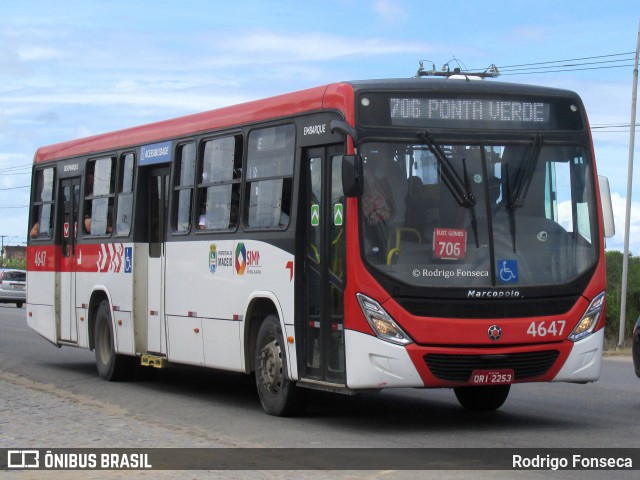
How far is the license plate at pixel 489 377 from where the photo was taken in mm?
11672

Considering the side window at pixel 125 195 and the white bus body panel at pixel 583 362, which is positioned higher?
the side window at pixel 125 195

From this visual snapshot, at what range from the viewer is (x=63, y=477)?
29.7ft

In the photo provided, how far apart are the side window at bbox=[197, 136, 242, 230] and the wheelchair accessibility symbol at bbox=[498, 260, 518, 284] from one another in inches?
137

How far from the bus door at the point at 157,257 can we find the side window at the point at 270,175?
2601mm

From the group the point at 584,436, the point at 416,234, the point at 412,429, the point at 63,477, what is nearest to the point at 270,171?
the point at 416,234

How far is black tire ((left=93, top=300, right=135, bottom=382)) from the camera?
1764 centimetres

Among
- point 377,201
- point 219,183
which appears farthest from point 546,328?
point 219,183

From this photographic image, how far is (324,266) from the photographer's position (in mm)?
12234

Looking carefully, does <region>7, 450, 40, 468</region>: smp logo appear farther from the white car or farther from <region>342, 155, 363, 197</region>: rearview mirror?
the white car

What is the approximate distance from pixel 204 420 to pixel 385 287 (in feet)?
8.85

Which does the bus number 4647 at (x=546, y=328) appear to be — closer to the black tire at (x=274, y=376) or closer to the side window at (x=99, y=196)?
the black tire at (x=274, y=376)

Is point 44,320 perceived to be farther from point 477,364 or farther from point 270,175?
point 477,364

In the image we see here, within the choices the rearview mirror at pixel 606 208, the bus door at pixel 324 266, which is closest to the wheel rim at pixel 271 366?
the bus door at pixel 324 266

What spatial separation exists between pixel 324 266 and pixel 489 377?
189 cm
